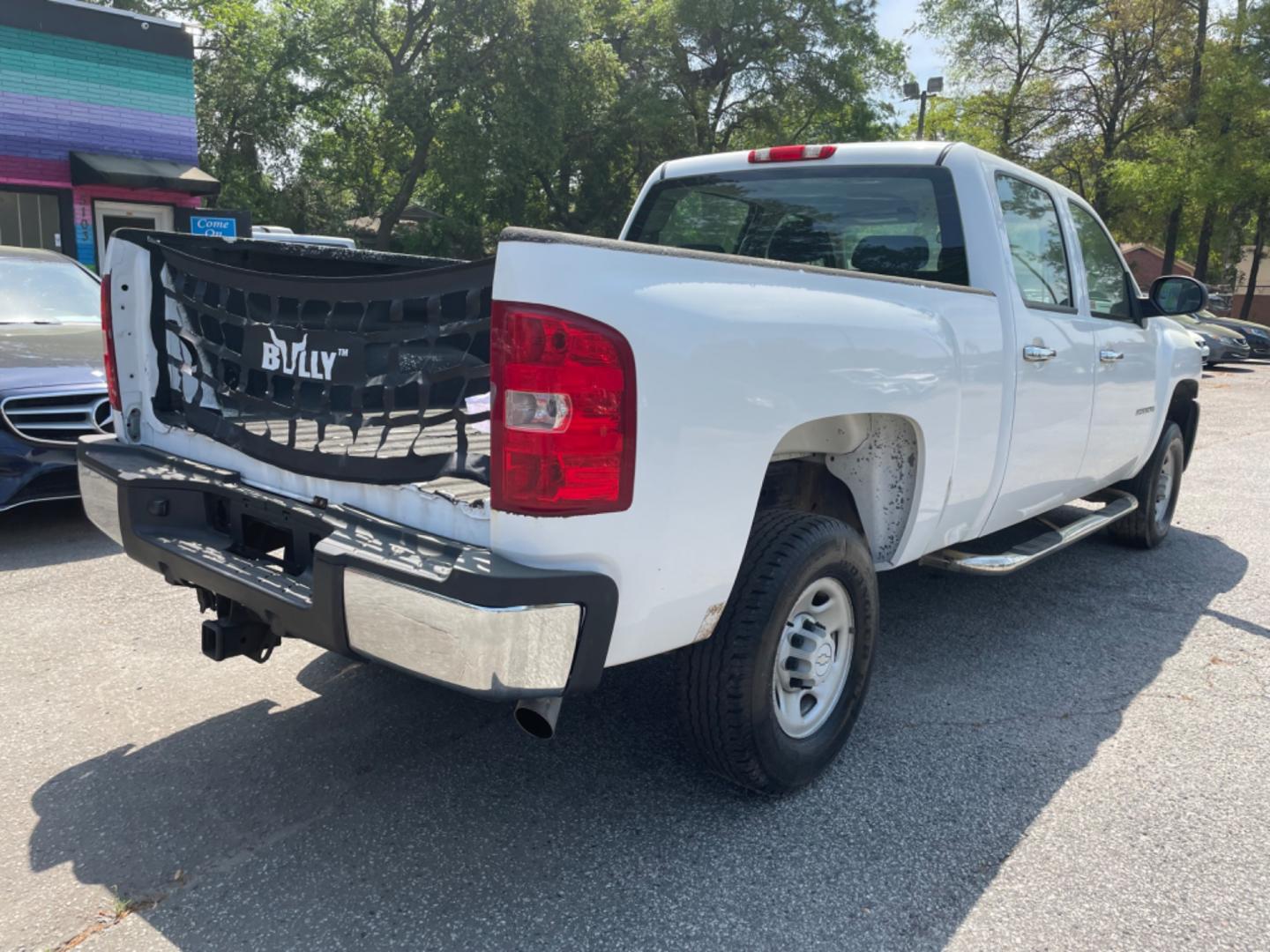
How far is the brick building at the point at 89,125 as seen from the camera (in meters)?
15.3

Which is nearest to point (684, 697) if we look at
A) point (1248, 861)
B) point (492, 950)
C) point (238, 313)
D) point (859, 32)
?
point (492, 950)

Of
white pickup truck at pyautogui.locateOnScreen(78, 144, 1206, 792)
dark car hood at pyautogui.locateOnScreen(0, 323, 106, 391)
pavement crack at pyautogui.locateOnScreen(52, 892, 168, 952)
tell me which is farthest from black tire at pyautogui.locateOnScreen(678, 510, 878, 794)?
dark car hood at pyautogui.locateOnScreen(0, 323, 106, 391)

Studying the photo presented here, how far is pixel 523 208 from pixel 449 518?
2611cm

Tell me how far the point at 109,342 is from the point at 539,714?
6.93 feet

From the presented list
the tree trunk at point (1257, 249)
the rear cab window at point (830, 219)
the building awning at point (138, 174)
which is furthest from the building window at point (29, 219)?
→ the tree trunk at point (1257, 249)

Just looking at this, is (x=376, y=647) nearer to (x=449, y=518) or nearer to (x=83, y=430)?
(x=449, y=518)

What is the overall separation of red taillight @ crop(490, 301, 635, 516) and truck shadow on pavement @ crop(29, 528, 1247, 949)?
1.05 m

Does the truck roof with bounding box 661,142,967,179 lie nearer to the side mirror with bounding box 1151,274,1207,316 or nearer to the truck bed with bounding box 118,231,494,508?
the truck bed with bounding box 118,231,494,508

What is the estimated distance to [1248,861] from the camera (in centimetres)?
275

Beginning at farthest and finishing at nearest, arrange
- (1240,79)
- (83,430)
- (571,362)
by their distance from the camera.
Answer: (1240,79) → (83,430) → (571,362)

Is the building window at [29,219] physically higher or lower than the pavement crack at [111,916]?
higher

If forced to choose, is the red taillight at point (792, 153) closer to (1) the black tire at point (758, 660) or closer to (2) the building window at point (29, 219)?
(1) the black tire at point (758, 660)

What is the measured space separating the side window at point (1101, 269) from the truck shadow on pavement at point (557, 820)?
5.99 feet

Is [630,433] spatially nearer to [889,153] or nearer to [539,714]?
[539,714]
